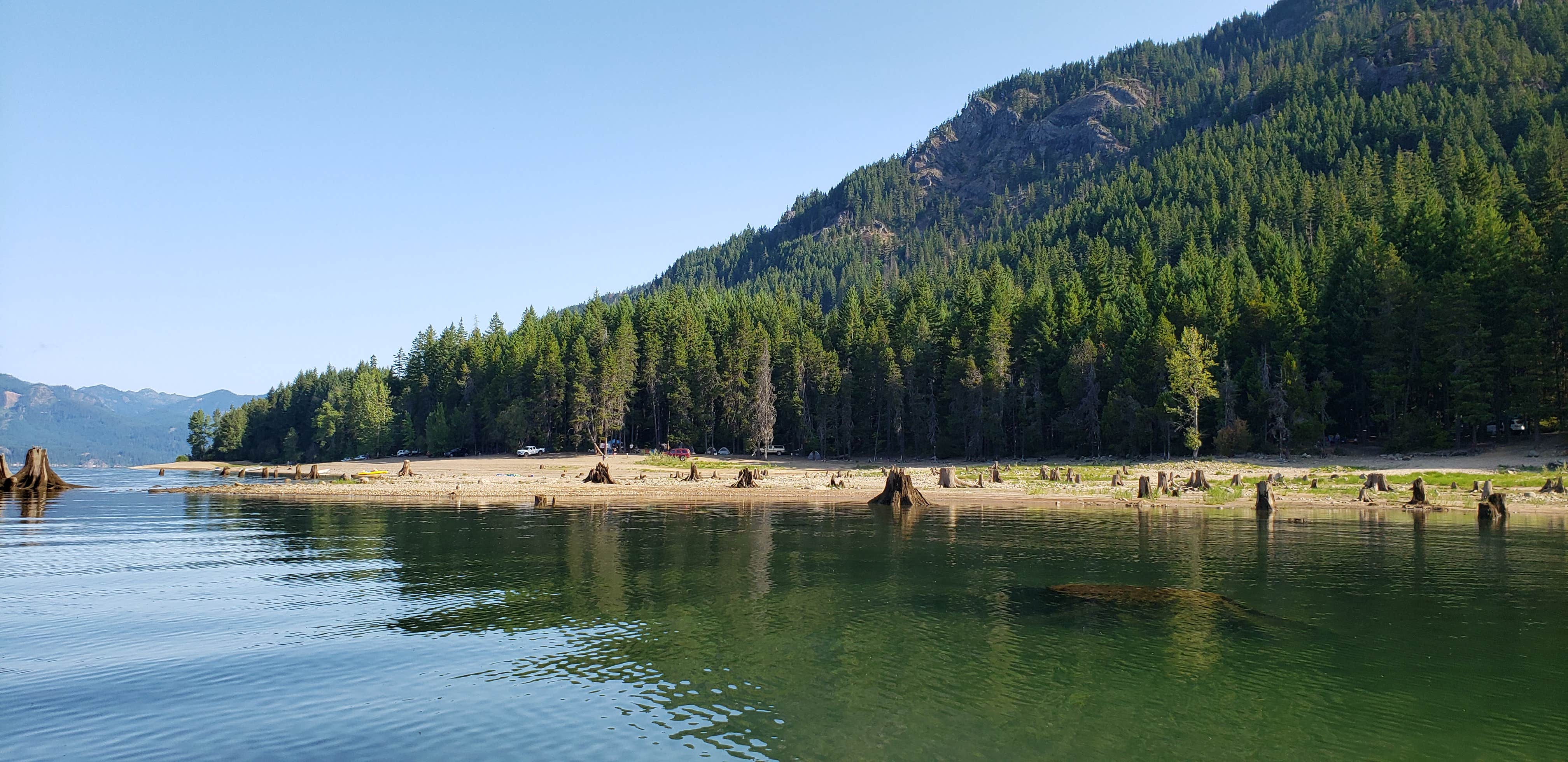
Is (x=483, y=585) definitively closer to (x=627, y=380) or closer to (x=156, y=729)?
(x=156, y=729)

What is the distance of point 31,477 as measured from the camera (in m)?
72.9

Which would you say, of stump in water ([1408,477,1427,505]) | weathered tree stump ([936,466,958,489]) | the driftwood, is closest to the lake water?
the driftwood

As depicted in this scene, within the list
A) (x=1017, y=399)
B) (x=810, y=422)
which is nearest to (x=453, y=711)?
(x=1017, y=399)

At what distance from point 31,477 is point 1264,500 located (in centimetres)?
9958

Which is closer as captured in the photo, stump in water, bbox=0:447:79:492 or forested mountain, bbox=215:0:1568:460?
stump in water, bbox=0:447:79:492

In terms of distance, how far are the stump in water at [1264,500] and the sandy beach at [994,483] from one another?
2757 mm

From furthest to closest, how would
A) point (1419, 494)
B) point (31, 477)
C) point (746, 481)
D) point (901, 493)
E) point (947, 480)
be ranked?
point (746, 481) < point (947, 480) < point (31, 477) < point (901, 493) < point (1419, 494)

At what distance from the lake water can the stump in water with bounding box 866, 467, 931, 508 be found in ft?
63.7

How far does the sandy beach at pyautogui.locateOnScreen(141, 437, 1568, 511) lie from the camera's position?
5897cm

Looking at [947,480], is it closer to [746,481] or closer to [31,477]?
[746,481]

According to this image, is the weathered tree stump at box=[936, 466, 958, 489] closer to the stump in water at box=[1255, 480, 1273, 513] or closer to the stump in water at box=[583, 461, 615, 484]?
the stump in water at box=[1255, 480, 1273, 513]

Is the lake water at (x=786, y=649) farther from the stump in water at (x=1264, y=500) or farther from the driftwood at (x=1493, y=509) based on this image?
the stump in water at (x=1264, y=500)

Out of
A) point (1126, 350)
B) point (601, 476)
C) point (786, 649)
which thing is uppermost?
point (1126, 350)

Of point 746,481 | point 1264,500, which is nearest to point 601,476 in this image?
point 746,481
